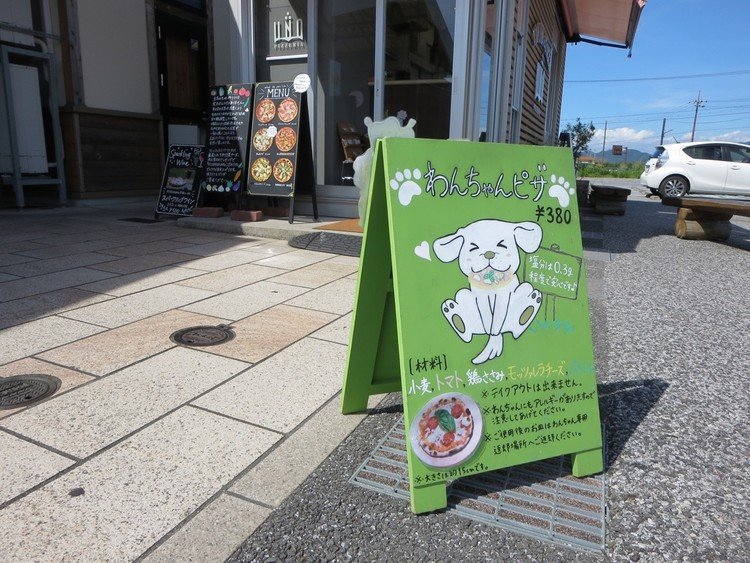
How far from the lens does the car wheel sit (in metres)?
14.1

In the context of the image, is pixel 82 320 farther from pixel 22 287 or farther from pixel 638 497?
pixel 638 497

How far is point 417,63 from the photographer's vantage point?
7430 millimetres

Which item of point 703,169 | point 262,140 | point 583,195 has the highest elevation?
point 262,140

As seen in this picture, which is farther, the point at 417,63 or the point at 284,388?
the point at 417,63

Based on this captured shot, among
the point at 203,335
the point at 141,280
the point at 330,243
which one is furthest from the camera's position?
the point at 330,243

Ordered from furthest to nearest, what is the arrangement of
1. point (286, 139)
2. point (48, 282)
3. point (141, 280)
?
point (286, 139)
point (141, 280)
point (48, 282)

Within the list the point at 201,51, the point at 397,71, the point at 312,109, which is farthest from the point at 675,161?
the point at 201,51

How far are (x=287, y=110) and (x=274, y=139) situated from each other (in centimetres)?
39

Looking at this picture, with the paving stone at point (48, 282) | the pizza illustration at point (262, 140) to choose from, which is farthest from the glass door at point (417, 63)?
the paving stone at point (48, 282)

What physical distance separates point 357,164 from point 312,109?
548 centimetres

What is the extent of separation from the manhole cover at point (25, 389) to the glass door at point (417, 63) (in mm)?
5707

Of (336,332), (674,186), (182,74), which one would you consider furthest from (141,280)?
(674,186)

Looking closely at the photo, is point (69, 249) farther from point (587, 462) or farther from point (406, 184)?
point (587, 462)

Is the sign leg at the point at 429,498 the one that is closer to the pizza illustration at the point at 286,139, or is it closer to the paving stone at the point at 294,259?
the paving stone at the point at 294,259
